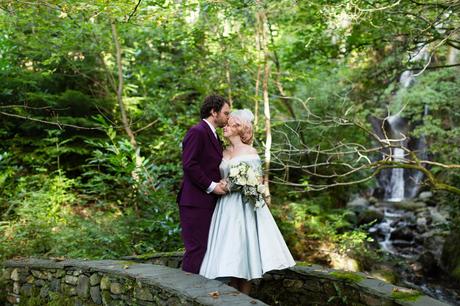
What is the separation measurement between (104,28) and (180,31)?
1.44 meters

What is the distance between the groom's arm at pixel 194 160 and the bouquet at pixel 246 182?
211 mm

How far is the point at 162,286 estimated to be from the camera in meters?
3.75

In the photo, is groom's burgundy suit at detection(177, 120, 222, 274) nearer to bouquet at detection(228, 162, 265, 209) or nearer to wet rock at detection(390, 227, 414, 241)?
bouquet at detection(228, 162, 265, 209)

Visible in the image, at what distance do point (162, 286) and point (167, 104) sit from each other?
6.51 m

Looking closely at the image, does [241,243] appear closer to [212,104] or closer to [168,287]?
[168,287]

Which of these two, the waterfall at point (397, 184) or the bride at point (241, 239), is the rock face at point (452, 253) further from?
the waterfall at point (397, 184)

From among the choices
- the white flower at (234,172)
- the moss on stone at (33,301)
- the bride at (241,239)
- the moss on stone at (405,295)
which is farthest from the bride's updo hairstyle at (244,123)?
the moss on stone at (33,301)

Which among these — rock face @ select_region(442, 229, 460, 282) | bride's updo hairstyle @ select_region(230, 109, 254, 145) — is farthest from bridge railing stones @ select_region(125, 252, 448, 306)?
rock face @ select_region(442, 229, 460, 282)

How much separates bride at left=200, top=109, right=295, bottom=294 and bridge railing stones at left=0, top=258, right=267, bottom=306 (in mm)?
256

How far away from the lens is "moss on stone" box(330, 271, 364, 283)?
14.4 feet

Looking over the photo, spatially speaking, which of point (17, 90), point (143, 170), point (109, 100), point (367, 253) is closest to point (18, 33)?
point (17, 90)

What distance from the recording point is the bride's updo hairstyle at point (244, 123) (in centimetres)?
440

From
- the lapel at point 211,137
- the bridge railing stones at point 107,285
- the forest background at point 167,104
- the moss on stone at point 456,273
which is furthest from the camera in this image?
the moss on stone at point 456,273

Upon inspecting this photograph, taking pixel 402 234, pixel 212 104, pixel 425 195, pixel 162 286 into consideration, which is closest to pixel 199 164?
pixel 212 104
